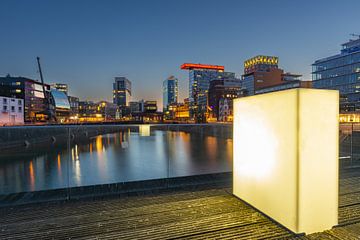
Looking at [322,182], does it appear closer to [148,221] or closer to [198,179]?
[148,221]

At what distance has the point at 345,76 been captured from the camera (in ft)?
171

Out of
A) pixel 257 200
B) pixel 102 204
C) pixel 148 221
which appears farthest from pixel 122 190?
pixel 257 200

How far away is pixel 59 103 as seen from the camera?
313ft

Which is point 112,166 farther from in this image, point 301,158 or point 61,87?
point 61,87

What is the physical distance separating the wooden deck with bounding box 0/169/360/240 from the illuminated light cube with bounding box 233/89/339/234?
16 cm

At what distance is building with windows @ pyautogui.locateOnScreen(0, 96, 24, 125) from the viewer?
43.7 metres

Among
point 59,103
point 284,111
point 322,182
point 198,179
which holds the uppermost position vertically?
point 59,103

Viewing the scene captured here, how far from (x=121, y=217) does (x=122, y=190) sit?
125 cm

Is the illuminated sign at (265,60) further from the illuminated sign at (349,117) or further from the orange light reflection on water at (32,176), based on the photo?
the orange light reflection on water at (32,176)

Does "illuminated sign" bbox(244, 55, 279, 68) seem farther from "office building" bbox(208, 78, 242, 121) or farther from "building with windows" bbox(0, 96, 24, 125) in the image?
"building with windows" bbox(0, 96, 24, 125)

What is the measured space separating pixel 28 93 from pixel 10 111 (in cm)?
2791

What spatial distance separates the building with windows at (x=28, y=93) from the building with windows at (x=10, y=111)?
15314mm

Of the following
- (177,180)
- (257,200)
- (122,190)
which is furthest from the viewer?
(177,180)

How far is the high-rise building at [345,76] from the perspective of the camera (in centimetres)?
4978
